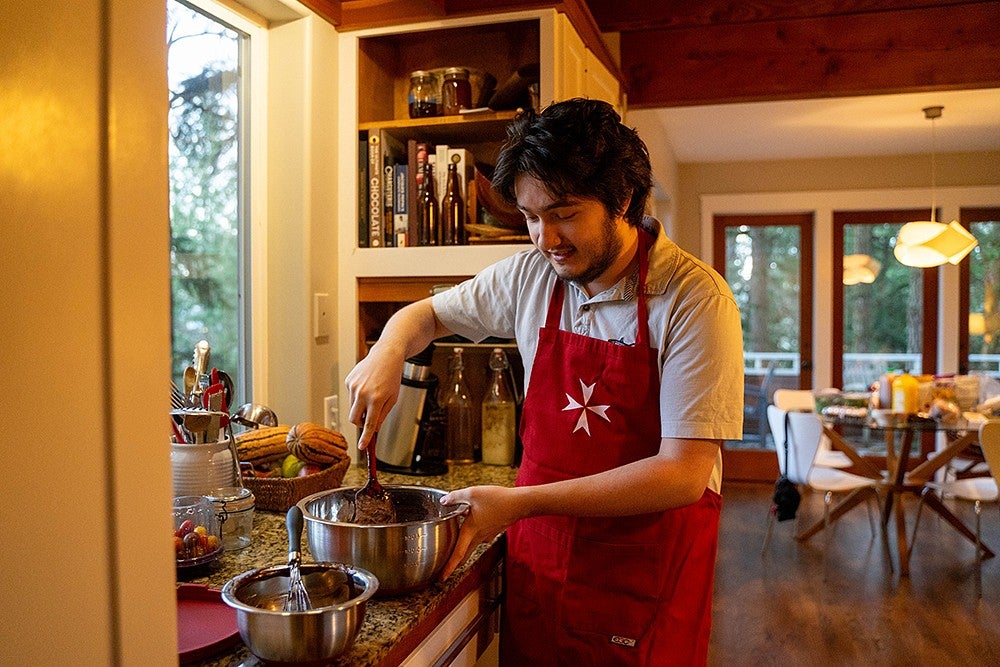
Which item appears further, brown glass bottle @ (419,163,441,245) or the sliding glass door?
the sliding glass door

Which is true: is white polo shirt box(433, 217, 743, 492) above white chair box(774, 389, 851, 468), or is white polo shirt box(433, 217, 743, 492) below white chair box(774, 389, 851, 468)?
above

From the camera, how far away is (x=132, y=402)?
0.65 metres

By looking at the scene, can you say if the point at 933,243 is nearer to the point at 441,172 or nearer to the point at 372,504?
the point at 441,172

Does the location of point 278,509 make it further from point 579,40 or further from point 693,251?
point 693,251

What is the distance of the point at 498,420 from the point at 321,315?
554mm

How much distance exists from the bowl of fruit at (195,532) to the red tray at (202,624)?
0.11 metres

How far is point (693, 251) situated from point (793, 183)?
3.09 ft

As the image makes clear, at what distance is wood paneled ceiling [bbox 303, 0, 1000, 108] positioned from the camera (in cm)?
311

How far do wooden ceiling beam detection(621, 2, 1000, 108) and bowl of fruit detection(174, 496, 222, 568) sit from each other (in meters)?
2.57

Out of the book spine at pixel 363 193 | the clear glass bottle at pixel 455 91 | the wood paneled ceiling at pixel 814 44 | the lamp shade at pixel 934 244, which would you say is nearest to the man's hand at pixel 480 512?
the book spine at pixel 363 193

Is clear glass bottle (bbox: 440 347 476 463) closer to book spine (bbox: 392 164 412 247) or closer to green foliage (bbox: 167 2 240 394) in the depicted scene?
book spine (bbox: 392 164 412 247)

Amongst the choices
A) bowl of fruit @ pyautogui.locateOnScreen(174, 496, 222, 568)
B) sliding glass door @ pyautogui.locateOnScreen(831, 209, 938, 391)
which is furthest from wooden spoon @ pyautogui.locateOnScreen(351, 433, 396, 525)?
sliding glass door @ pyautogui.locateOnScreen(831, 209, 938, 391)

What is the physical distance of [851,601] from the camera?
3.86 meters

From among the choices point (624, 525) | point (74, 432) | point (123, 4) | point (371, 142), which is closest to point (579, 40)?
point (371, 142)
